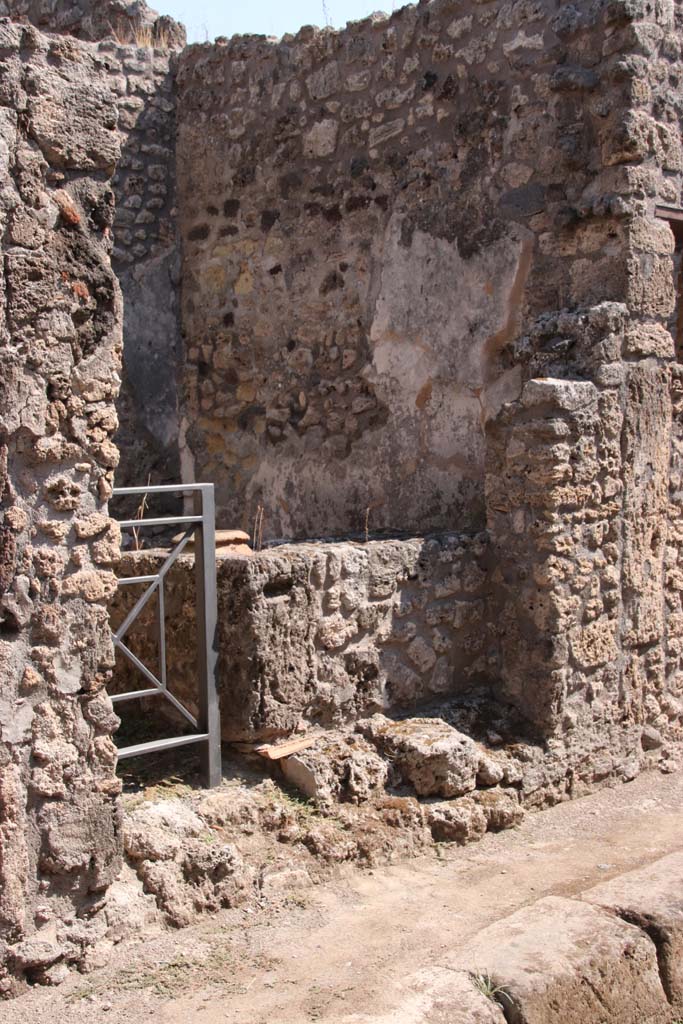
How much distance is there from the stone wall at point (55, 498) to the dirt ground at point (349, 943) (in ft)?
0.73

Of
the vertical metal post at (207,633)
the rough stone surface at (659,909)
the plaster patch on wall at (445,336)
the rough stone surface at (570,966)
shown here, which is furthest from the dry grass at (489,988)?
the plaster patch on wall at (445,336)

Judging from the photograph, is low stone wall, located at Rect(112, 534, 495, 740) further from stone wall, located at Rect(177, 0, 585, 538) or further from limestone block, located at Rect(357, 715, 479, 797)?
stone wall, located at Rect(177, 0, 585, 538)

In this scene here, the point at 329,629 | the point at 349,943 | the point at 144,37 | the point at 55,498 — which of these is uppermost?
the point at 144,37

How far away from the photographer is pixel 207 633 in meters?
4.44

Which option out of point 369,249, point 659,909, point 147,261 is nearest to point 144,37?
point 147,261

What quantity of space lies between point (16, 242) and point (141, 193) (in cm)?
390

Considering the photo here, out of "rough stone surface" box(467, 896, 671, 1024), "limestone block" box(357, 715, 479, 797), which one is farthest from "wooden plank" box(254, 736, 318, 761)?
"rough stone surface" box(467, 896, 671, 1024)

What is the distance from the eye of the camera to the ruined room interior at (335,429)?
3.58 metres

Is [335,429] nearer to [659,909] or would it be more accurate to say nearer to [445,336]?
[445,336]

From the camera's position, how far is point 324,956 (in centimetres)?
372

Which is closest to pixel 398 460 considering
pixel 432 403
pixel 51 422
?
pixel 432 403

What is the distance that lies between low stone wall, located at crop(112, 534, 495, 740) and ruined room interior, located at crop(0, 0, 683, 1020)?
17 mm

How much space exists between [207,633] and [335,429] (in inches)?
92.4

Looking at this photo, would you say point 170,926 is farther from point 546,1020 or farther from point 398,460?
point 398,460
